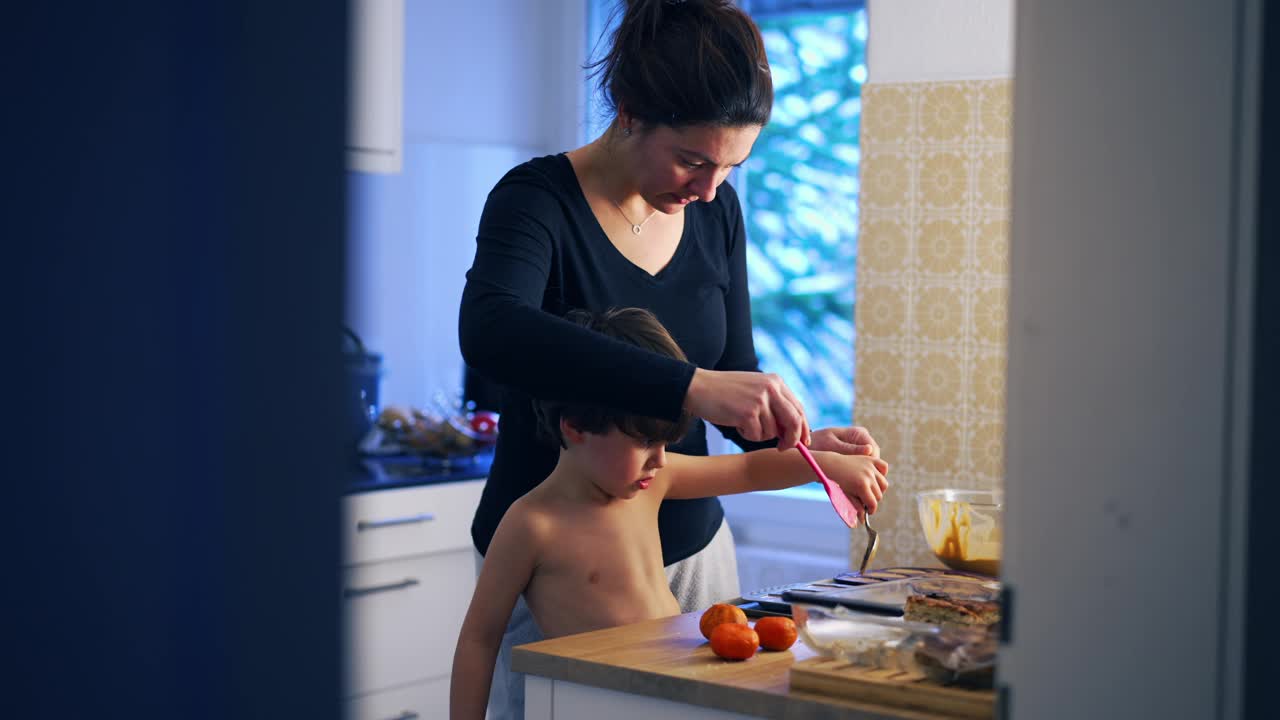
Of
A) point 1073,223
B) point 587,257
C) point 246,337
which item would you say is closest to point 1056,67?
point 1073,223

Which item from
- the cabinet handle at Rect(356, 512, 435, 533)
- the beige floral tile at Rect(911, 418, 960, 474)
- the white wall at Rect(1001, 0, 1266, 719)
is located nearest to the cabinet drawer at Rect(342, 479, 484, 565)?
the cabinet handle at Rect(356, 512, 435, 533)

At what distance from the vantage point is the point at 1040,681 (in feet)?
2.48

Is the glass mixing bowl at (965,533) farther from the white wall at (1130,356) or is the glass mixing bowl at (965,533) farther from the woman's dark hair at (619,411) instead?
the white wall at (1130,356)

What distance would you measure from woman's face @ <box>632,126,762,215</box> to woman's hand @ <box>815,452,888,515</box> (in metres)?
0.38

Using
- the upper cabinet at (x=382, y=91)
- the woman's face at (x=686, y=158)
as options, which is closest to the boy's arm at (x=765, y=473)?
the woman's face at (x=686, y=158)

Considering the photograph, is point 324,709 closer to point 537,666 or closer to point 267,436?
point 267,436

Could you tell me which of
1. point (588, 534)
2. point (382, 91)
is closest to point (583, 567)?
point (588, 534)

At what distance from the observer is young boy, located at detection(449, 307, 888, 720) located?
4.88 feet

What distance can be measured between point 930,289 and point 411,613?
4.56 feet

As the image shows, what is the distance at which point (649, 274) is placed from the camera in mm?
1627

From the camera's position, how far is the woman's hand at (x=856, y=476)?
1596 millimetres

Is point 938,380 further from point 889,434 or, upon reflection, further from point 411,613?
point 411,613

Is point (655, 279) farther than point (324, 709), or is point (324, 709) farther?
point (655, 279)

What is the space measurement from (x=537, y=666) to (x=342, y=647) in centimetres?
Answer: 90
